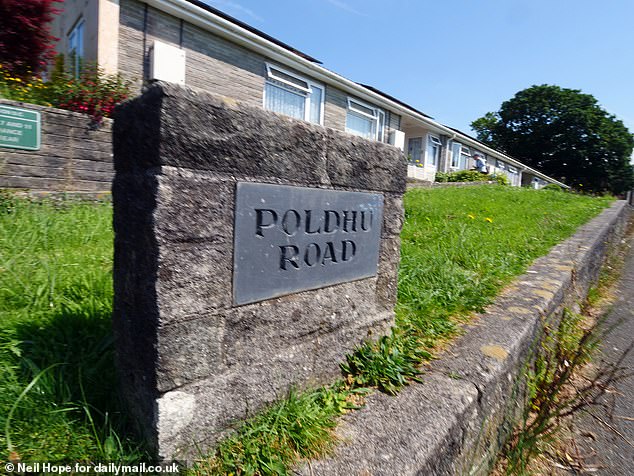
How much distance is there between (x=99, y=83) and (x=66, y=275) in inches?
186

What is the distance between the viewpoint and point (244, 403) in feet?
4.46

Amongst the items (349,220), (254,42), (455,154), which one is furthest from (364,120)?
(349,220)

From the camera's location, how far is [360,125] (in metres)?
13.2

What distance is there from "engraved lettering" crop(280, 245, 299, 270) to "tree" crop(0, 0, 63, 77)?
609cm

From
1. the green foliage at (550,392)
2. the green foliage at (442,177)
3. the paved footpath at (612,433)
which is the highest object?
the green foliage at (442,177)

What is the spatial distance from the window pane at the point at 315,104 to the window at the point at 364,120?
1.38 metres

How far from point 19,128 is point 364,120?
11.0 meters

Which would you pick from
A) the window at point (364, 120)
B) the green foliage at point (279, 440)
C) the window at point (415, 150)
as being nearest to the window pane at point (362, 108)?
the window at point (364, 120)

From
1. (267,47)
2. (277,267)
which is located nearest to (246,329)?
(277,267)

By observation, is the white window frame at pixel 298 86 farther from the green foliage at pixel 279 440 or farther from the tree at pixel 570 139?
the tree at pixel 570 139

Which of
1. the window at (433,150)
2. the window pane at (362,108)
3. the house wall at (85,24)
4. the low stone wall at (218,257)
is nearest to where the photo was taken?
the low stone wall at (218,257)

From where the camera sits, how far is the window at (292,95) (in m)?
9.82

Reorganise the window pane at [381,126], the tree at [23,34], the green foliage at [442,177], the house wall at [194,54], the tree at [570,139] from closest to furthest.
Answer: the tree at [23,34]
the house wall at [194,54]
the window pane at [381,126]
the green foliage at [442,177]
the tree at [570,139]

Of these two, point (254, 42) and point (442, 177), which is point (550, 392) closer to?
point (254, 42)
